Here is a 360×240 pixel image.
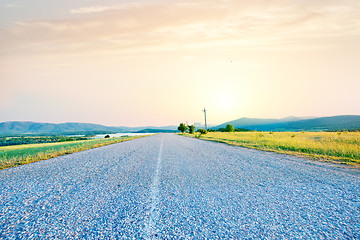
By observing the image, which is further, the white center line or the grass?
the grass

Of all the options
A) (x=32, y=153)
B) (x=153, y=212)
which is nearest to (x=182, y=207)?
(x=153, y=212)

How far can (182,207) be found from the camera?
11.9ft

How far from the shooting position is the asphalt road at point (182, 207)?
2.77 m

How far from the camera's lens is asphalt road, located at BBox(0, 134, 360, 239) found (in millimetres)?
2771

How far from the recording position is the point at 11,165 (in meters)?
8.68

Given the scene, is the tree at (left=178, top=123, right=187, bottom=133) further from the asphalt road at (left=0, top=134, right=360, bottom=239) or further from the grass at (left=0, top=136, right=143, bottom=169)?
the asphalt road at (left=0, top=134, right=360, bottom=239)

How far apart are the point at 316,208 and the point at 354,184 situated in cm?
265

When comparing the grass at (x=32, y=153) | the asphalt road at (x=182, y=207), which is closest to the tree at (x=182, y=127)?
the grass at (x=32, y=153)

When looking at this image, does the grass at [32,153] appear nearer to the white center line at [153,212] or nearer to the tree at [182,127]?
the white center line at [153,212]

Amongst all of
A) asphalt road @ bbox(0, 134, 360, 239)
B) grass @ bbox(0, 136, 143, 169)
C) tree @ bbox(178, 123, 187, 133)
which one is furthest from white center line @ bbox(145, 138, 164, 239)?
tree @ bbox(178, 123, 187, 133)

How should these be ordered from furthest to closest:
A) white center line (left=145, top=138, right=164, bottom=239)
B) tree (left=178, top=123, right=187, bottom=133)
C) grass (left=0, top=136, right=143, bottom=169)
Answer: tree (left=178, top=123, right=187, bottom=133)
grass (left=0, top=136, right=143, bottom=169)
white center line (left=145, top=138, right=164, bottom=239)

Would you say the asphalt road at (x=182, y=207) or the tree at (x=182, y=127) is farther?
the tree at (x=182, y=127)

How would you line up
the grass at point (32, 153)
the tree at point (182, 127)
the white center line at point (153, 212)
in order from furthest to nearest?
the tree at point (182, 127) < the grass at point (32, 153) < the white center line at point (153, 212)

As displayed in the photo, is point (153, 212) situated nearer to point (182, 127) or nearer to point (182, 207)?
point (182, 207)
